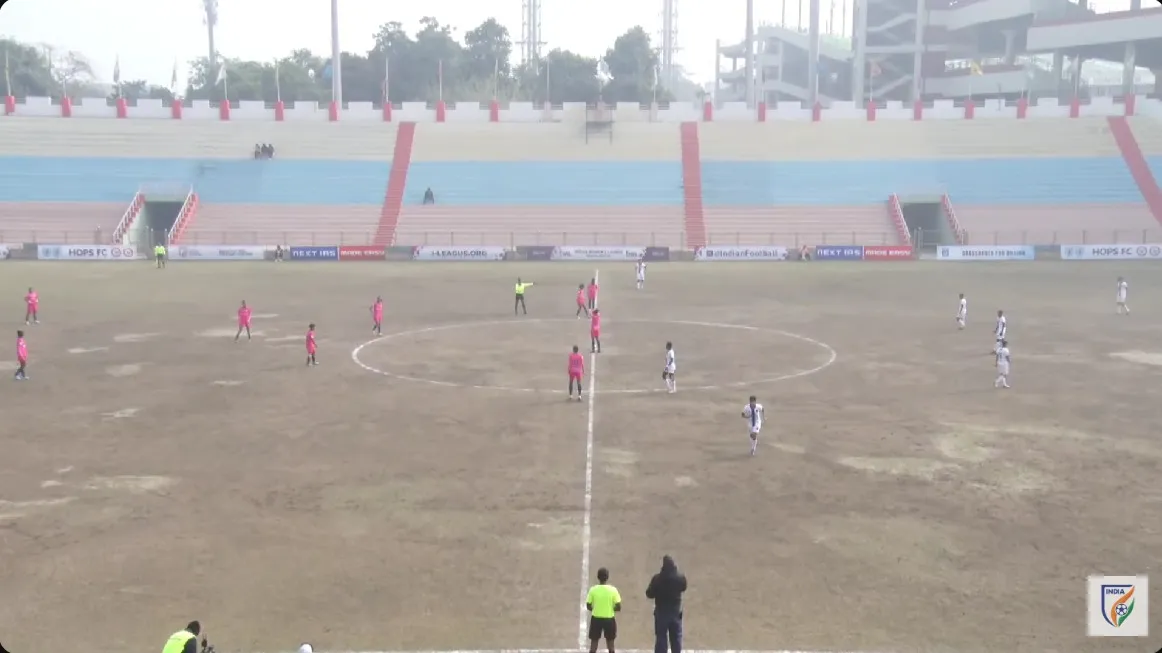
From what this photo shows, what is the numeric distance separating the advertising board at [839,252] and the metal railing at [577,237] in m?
1.91

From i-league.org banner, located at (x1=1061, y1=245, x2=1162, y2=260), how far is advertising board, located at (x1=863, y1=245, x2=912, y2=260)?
9.47 metres

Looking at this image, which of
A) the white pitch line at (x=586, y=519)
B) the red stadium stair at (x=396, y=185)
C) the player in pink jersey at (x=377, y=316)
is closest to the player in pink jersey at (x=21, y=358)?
the player in pink jersey at (x=377, y=316)

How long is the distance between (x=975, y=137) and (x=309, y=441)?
70.9m

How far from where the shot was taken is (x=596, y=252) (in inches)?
2514

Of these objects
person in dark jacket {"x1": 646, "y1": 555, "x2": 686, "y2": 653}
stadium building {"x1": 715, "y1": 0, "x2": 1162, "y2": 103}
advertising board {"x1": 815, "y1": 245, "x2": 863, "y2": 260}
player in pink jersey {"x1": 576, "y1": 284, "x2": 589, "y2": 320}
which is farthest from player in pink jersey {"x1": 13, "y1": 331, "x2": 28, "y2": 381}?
stadium building {"x1": 715, "y1": 0, "x2": 1162, "y2": 103}

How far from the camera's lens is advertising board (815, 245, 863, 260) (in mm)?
62688

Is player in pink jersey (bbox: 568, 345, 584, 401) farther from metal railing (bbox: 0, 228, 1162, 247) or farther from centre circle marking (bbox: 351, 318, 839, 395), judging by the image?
metal railing (bbox: 0, 228, 1162, 247)

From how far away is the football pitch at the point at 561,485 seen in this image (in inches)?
499

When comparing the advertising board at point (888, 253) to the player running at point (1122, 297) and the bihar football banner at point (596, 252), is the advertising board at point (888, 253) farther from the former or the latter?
the player running at point (1122, 297)

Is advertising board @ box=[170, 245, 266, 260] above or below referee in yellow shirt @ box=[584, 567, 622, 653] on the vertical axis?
above

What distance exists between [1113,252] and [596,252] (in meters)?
32.2

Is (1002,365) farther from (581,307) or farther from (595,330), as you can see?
(581,307)

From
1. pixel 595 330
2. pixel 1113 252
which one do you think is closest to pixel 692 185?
pixel 1113 252

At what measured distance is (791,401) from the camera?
23.9 metres
